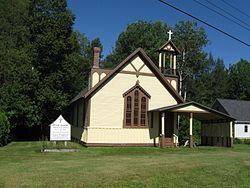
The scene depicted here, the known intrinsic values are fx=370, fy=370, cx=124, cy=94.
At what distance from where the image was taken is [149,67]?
28.6 meters

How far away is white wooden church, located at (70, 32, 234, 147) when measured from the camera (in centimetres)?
2672

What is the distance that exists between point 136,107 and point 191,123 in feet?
14.1

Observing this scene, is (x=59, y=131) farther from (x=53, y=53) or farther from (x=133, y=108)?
(x=53, y=53)

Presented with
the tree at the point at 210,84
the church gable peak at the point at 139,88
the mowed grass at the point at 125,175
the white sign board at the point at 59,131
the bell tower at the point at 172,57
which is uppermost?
the tree at the point at 210,84

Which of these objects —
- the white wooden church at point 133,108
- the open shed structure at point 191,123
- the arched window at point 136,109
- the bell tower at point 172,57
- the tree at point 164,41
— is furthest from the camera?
the tree at point 164,41

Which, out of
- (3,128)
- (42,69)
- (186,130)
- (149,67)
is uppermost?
(42,69)

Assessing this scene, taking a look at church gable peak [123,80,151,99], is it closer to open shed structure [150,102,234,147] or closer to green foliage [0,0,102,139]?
open shed structure [150,102,234,147]

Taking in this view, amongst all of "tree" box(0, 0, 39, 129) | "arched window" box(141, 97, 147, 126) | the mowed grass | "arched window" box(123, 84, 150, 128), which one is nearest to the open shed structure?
"arched window" box(141, 97, 147, 126)

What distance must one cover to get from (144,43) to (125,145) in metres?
38.7

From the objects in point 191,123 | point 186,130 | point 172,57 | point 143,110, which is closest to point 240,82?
point 186,130

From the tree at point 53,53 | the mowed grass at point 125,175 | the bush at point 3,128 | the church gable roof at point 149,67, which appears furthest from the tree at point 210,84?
the mowed grass at point 125,175

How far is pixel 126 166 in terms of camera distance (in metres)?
14.6

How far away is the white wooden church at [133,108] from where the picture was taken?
26719 millimetres

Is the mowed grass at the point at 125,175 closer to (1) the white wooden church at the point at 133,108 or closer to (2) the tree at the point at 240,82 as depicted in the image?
(1) the white wooden church at the point at 133,108
